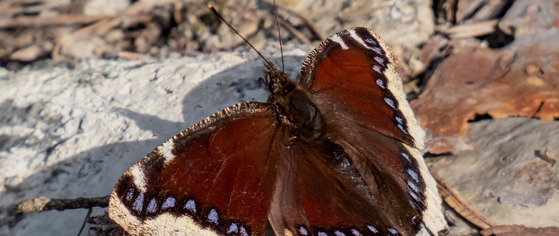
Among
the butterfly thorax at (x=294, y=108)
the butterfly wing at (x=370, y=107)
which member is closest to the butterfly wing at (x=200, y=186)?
the butterfly thorax at (x=294, y=108)

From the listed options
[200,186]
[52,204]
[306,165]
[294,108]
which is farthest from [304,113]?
[52,204]

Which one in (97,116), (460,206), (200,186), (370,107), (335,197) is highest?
(370,107)

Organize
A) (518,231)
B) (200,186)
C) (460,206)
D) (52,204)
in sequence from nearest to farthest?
1. (200,186)
2. (52,204)
3. (518,231)
4. (460,206)

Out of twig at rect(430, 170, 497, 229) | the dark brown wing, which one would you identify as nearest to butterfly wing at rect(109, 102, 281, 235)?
the dark brown wing

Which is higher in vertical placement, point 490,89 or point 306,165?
point 490,89

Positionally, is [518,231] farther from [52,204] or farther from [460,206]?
[52,204]

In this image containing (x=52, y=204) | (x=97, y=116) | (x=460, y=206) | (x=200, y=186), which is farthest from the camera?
(x=97, y=116)
